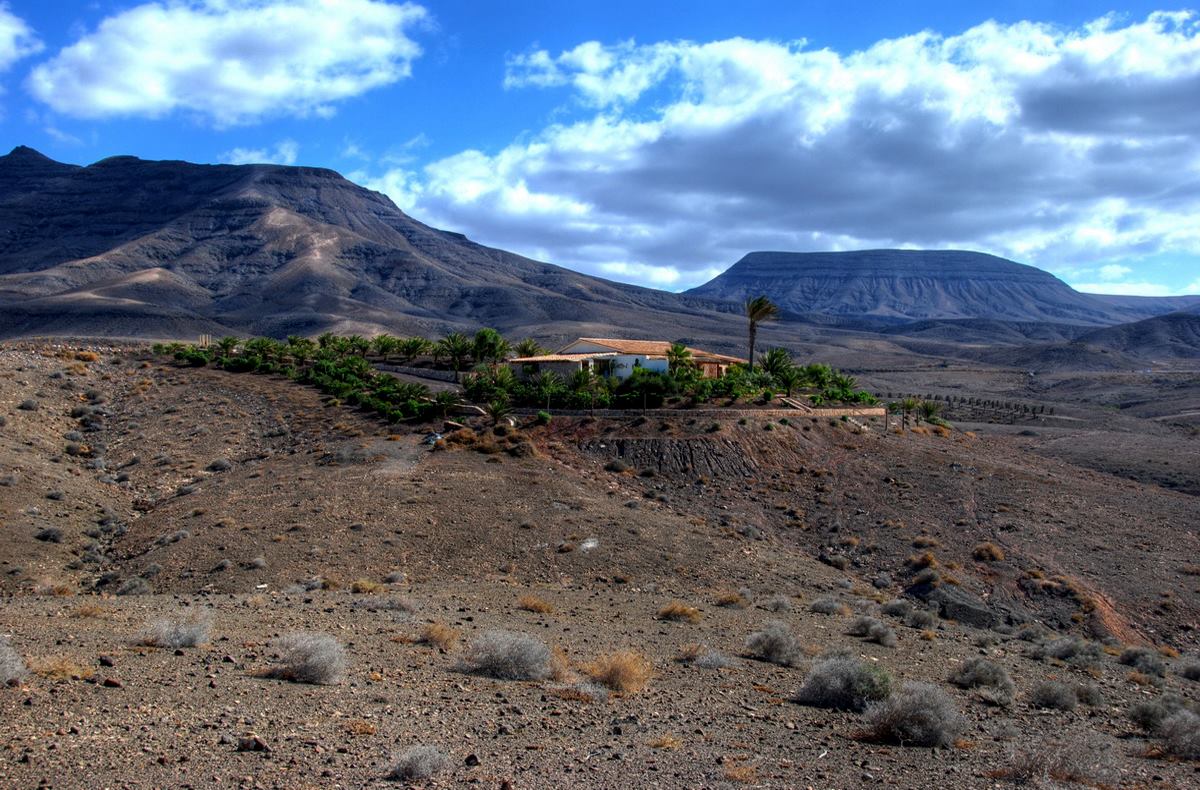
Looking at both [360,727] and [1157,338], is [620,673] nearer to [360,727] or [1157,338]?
[360,727]

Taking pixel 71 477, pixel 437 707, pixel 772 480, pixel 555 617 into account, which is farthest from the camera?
pixel 772 480

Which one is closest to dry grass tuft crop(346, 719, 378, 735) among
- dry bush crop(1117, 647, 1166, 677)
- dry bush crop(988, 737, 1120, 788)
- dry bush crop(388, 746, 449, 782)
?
dry bush crop(388, 746, 449, 782)

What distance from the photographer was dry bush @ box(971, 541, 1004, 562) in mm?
25797

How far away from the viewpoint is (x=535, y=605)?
16.1 metres

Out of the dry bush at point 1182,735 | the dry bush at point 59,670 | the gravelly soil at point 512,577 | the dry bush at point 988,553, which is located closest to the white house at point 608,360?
the gravelly soil at point 512,577

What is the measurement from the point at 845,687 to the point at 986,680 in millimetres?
3081

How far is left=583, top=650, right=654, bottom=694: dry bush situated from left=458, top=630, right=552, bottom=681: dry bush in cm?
60

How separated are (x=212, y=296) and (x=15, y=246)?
51.0 m

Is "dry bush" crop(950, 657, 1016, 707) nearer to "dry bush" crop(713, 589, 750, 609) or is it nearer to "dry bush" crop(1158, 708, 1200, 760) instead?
"dry bush" crop(1158, 708, 1200, 760)

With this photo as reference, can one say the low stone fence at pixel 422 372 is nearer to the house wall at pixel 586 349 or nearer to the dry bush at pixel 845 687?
the house wall at pixel 586 349

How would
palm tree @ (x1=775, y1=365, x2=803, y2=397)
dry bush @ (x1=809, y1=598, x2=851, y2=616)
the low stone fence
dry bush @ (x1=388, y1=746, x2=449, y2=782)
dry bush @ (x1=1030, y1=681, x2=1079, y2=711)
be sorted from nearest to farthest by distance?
dry bush @ (x1=388, y1=746, x2=449, y2=782) < dry bush @ (x1=1030, y1=681, x2=1079, y2=711) < dry bush @ (x1=809, y1=598, x2=851, y2=616) < palm tree @ (x1=775, y1=365, x2=803, y2=397) < the low stone fence

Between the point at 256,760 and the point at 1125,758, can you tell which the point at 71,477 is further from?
the point at 1125,758

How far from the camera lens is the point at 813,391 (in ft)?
146

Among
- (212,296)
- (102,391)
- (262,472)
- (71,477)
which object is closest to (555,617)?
(262,472)
